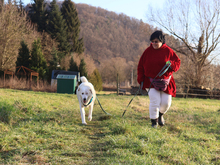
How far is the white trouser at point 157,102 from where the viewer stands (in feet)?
15.1

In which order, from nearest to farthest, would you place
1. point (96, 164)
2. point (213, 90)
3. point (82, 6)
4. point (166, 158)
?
point (96, 164), point (166, 158), point (213, 90), point (82, 6)

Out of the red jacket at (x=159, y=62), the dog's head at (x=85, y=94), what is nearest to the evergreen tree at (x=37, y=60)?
the dog's head at (x=85, y=94)

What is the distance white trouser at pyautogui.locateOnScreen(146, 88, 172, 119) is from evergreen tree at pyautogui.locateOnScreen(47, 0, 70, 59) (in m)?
38.1

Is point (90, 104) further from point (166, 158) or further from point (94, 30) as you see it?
point (94, 30)

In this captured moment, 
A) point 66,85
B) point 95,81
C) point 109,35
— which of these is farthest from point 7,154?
point 109,35

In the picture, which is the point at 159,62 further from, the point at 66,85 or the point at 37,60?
the point at 37,60

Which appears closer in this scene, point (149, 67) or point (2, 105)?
point (149, 67)

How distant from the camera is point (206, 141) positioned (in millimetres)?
3723

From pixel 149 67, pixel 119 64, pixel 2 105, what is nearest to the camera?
pixel 149 67

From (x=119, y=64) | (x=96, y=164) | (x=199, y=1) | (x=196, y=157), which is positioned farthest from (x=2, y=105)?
(x=119, y=64)

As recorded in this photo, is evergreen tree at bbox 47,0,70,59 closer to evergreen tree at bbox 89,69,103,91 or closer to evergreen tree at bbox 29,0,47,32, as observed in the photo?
evergreen tree at bbox 29,0,47,32

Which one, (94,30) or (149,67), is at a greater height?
(94,30)

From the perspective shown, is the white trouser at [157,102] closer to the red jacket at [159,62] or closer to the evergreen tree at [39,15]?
the red jacket at [159,62]

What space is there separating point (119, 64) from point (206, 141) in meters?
69.9
